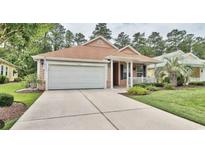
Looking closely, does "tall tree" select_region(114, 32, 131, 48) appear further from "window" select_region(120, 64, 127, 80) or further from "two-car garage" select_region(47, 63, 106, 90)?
"two-car garage" select_region(47, 63, 106, 90)

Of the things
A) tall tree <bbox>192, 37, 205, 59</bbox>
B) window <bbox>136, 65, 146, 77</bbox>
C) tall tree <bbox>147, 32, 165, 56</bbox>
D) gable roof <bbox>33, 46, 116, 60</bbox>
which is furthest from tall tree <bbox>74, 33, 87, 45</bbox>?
tall tree <bbox>192, 37, 205, 59</bbox>

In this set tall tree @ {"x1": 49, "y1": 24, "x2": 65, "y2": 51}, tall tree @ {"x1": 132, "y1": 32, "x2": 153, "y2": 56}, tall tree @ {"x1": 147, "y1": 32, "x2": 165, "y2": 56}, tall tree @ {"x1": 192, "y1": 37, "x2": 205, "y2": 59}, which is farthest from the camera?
tall tree @ {"x1": 147, "y1": 32, "x2": 165, "y2": 56}

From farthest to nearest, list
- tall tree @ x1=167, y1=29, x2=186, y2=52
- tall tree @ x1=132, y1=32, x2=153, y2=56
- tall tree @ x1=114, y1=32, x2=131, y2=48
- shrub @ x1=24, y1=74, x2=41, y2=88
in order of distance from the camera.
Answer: tall tree @ x1=114, y1=32, x2=131, y2=48, tall tree @ x1=132, y1=32, x2=153, y2=56, tall tree @ x1=167, y1=29, x2=186, y2=52, shrub @ x1=24, y1=74, x2=41, y2=88

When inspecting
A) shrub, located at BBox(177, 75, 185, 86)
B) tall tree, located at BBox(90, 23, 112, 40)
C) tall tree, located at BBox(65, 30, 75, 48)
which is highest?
tall tree, located at BBox(90, 23, 112, 40)

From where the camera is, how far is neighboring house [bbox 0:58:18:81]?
23797mm

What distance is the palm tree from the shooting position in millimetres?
15789

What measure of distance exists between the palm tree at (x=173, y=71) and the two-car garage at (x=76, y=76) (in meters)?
6.15

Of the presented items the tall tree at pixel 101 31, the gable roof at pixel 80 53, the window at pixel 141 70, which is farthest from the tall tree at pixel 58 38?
the window at pixel 141 70

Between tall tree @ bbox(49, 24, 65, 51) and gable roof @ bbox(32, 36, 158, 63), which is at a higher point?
tall tree @ bbox(49, 24, 65, 51)

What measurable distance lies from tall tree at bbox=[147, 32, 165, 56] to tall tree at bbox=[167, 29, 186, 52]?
1.83 metres

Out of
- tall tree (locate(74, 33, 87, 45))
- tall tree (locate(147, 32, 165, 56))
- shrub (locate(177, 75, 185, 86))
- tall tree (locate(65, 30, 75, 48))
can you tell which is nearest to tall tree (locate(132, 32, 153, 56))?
tall tree (locate(147, 32, 165, 56))

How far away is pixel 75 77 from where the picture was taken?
1415cm

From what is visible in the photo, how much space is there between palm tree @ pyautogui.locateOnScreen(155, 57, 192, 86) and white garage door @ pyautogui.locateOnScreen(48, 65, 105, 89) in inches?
246

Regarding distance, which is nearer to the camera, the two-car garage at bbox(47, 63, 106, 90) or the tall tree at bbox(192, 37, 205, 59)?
the two-car garage at bbox(47, 63, 106, 90)
